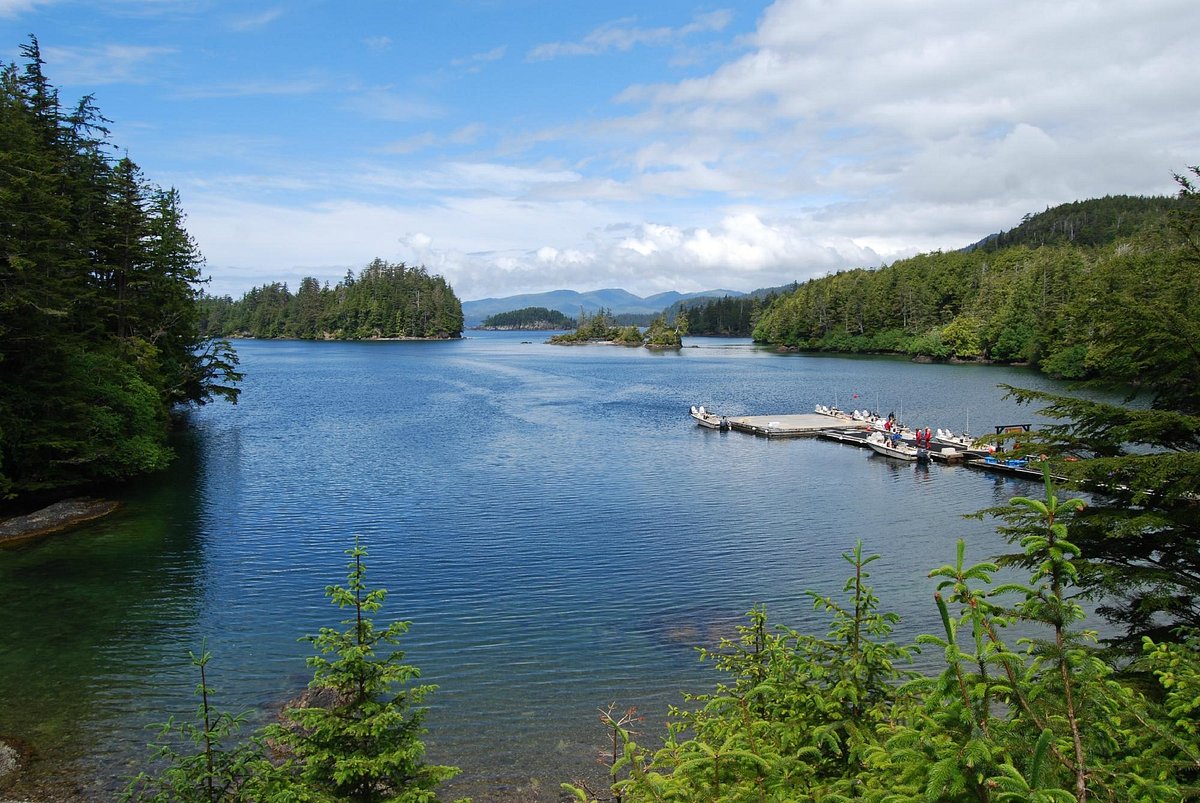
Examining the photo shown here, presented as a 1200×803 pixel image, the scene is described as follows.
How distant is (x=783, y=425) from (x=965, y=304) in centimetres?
9815

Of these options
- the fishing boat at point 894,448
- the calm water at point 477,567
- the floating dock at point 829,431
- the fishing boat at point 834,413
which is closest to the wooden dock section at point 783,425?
the floating dock at point 829,431

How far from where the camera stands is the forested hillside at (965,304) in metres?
102

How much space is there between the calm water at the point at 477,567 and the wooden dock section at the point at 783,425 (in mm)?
1677

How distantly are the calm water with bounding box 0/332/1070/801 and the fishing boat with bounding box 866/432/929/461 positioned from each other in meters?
1.09

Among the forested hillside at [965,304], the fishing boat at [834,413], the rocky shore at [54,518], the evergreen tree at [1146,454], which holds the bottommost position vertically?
the rocky shore at [54,518]

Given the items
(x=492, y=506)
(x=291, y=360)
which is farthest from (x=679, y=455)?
(x=291, y=360)

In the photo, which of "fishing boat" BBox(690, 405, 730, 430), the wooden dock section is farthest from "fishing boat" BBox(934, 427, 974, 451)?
"fishing boat" BBox(690, 405, 730, 430)

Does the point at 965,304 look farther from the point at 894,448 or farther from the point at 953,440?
the point at 894,448

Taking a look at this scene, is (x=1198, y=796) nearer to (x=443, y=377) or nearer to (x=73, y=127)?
(x=73, y=127)

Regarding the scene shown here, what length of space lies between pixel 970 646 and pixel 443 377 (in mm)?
85366

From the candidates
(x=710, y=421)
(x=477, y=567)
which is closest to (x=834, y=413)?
(x=710, y=421)

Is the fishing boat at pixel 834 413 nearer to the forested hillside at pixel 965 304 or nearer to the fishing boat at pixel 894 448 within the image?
the fishing boat at pixel 894 448

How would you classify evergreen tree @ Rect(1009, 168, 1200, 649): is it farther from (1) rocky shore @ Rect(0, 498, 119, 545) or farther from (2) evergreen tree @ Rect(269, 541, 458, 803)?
(1) rocky shore @ Rect(0, 498, 119, 545)

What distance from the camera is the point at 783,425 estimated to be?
54562 millimetres
